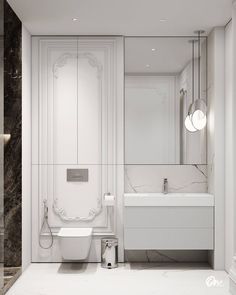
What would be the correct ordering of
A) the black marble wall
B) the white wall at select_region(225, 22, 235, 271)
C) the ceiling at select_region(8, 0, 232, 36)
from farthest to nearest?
the white wall at select_region(225, 22, 235, 271), the black marble wall, the ceiling at select_region(8, 0, 232, 36)

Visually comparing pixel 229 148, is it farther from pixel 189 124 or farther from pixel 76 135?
pixel 76 135

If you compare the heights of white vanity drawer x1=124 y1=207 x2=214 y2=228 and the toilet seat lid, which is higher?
white vanity drawer x1=124 y1=207 x2=214 y2=228

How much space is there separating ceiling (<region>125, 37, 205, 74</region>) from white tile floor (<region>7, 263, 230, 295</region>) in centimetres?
222

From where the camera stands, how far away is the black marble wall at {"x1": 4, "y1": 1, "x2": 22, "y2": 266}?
4211mm

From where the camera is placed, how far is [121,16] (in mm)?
4203

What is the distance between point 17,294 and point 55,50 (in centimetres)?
267

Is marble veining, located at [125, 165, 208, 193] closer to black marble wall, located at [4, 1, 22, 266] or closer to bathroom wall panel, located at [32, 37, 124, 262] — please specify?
bathroom wall panel, located at [32, 37, 124, 262]

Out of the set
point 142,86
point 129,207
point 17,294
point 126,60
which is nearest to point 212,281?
point 129,207

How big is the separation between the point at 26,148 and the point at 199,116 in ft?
6.39

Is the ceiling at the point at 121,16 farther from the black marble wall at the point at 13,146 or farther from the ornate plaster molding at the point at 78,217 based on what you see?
the ornate plaster molding at the point at 78,217

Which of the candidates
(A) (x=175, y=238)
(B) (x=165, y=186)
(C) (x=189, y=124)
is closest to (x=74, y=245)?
(A) (x=175, y=238)

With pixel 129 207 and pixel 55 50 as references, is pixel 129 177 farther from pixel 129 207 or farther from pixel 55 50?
pixel 55 50

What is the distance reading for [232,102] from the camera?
424 cm

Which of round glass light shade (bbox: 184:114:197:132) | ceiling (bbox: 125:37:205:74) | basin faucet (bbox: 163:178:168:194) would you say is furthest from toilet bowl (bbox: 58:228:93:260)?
ceiling (bbox: 125:37:205:74)
